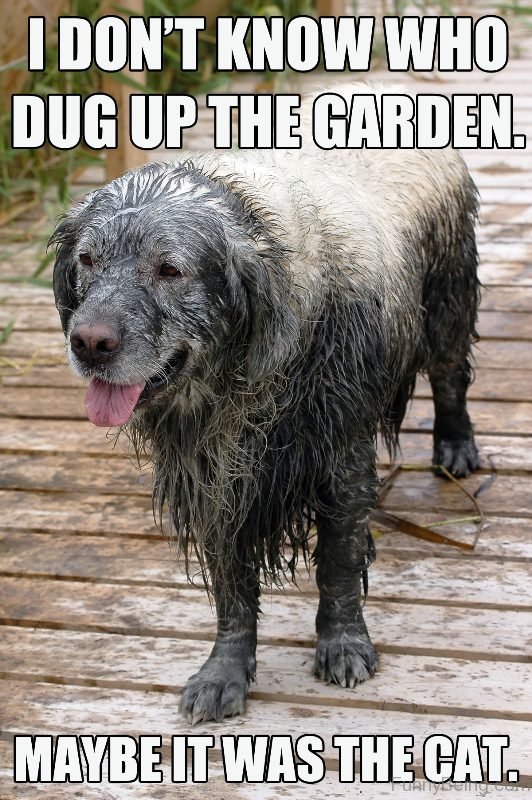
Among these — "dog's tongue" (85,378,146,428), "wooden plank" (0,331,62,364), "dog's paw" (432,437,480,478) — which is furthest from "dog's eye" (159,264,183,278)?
"wooden plank" (0,331,62,364)

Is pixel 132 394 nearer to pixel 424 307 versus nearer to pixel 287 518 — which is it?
pixel 287 518

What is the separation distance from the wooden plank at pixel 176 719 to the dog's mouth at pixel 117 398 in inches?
27.4

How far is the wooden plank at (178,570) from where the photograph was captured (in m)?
3.37

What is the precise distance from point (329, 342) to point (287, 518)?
400 millimetres

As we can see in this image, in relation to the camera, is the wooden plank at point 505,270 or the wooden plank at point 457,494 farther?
the wooden plank at point 505,270

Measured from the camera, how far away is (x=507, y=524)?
3713 millimetres

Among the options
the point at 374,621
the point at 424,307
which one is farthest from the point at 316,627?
the point at 424,307

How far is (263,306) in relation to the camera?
2641mm

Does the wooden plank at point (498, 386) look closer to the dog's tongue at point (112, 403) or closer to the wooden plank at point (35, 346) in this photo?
the wooden plank at point (35, 346)

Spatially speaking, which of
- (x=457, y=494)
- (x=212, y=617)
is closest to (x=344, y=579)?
(x=212, y=617)

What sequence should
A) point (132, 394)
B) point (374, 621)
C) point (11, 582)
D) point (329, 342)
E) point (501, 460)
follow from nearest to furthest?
1. point (132, 394)
2. point (329, 342)
3. point (374, 621)
4. point (11, 582)
5. point (501, 460)

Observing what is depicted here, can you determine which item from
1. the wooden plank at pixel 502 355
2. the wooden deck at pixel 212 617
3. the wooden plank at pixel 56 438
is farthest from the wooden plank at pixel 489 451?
the wooden plank at pixel 56 438

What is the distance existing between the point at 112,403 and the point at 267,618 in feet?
3.10

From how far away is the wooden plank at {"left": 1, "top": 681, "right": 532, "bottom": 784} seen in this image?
110 inches
